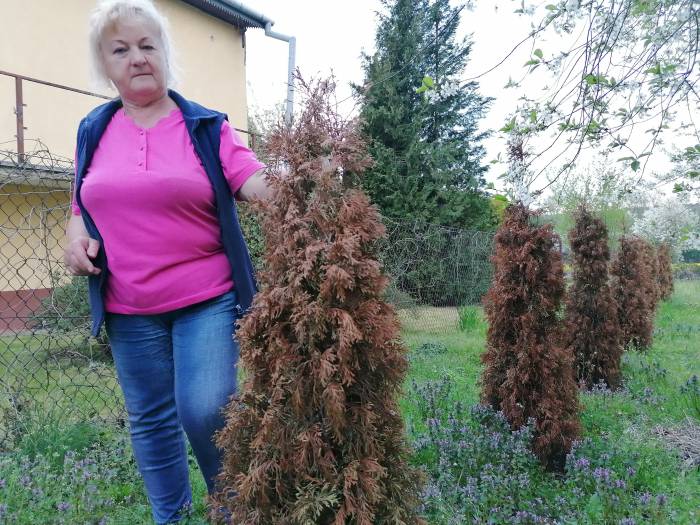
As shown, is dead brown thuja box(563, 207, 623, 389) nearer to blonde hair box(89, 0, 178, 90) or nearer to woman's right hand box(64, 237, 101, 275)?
blonde hair box(89, 0, 178, 90)

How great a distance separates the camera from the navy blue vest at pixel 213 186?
190 cm

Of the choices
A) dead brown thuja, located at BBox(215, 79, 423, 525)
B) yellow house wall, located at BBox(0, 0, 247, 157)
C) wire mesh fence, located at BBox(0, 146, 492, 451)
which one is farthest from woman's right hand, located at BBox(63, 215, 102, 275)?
yellow house wall, located at BBox(0, 0, 247, 157)

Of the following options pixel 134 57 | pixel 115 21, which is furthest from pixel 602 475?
pixel 115 21

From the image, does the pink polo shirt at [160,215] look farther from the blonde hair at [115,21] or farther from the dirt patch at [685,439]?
the dirt patch at [685,439]

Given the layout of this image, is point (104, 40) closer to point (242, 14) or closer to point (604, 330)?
point (604, 330)

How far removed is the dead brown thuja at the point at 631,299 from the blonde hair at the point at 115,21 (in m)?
6.80

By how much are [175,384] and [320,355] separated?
29.3 inches

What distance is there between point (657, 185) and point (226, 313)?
3346mm

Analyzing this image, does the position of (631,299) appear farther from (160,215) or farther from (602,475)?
(160,215)

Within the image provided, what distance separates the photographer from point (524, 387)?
3.52 meters

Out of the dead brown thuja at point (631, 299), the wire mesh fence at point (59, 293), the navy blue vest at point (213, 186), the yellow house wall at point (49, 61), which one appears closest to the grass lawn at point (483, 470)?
the wire mesh fence at point (59, 293)

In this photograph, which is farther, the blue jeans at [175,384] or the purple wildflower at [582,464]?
the purple wildflower at [582,464]

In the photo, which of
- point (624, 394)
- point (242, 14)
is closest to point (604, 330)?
point (624, 394)

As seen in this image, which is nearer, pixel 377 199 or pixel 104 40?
pixel 104 40
